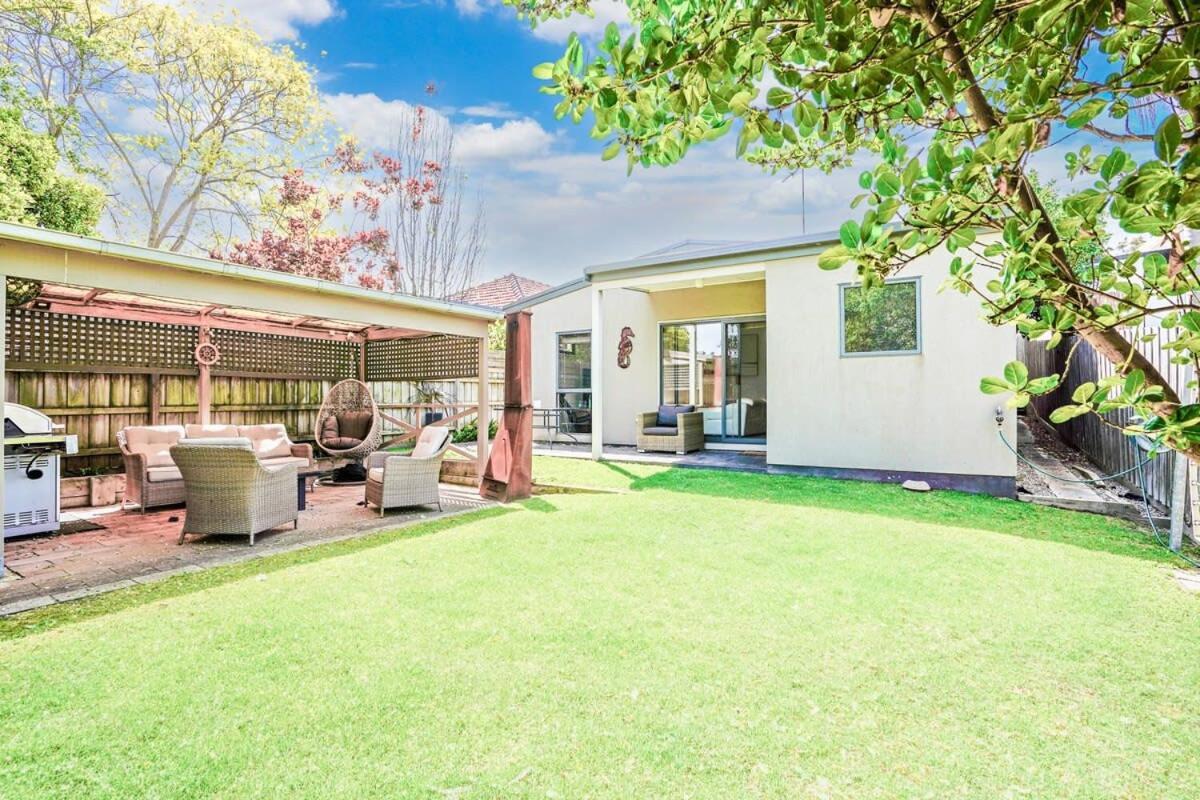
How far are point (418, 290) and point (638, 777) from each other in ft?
54.0

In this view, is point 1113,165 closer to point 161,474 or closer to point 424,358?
point 161,474

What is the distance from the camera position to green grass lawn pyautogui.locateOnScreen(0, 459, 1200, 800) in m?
1.94

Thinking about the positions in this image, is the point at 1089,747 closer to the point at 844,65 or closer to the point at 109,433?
the point at 844,65

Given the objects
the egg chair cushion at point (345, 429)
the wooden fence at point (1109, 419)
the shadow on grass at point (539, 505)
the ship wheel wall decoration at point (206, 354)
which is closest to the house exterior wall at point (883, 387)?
the wooden fence at point (1109, 419)

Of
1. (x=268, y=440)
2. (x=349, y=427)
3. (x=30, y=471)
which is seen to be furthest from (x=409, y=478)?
(x=349, y=427)

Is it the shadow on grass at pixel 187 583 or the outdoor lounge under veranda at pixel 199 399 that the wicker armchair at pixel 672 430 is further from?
the shadow on grass at pixel 187 583

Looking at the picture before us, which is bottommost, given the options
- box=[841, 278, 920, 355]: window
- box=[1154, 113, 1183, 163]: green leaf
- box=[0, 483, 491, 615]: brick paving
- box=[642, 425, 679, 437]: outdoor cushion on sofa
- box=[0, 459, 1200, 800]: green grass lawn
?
box=[0, 459, 1200, 800]: green grass lawn

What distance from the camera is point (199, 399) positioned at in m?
7.69

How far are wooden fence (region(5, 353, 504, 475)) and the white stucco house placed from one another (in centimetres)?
493

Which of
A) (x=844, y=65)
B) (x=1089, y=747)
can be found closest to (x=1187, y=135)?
(x=844, y=65)

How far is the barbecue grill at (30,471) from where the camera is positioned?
4738 mm

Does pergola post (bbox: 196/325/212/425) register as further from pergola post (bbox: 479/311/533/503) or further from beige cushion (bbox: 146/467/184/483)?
pergola post (bbox: 479/311/533/503)

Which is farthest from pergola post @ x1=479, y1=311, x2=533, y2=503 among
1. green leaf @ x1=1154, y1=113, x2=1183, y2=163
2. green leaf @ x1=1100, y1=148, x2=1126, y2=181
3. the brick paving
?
green leaf @ x1=1154, y1=113, x2=1183, y2=163

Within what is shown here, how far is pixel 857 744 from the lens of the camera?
211 cm
